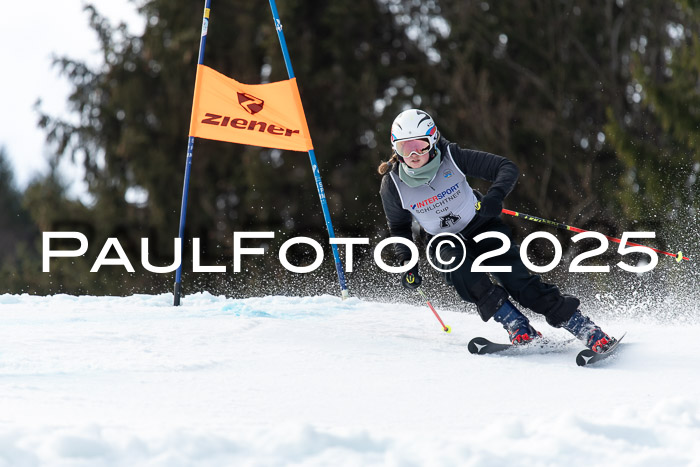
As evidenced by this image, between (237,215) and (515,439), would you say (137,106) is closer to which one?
(237,215)

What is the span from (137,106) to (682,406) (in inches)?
591

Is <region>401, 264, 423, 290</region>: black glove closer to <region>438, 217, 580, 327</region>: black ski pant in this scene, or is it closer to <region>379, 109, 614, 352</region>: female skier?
<region>379, 109, 614, 352</region>: female skier

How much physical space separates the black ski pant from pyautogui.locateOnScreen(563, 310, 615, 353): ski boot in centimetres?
4

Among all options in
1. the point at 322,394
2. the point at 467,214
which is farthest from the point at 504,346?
the point at 322,394

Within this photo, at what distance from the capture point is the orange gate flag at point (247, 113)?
5891 millimetres

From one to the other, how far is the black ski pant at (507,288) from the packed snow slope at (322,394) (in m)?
0.26

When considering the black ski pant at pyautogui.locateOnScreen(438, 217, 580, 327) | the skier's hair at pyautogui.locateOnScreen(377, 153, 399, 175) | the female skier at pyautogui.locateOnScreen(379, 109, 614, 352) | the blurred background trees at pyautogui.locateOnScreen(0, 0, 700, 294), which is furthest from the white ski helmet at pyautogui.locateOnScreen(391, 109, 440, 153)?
the blurred background trees at pyautogui.locateOnScreen(0, 0, 700, 294)

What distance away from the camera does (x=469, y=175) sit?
438 cm

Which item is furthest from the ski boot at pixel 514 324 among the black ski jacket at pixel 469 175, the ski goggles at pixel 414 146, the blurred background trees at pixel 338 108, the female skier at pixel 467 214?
the blurred background trees at pixel 338 108

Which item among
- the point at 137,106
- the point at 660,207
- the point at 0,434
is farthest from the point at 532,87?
the point at 0,434

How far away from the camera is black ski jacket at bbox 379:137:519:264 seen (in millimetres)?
4176

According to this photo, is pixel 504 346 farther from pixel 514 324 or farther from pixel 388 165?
pixel 388 165

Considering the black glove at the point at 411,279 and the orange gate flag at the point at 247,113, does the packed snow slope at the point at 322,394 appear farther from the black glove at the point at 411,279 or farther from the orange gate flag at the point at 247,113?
the orange gate flag at the point at 247,113

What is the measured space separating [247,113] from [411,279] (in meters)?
2.21
